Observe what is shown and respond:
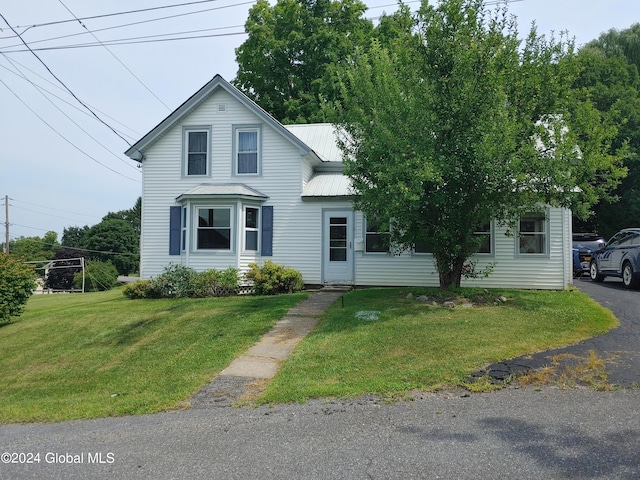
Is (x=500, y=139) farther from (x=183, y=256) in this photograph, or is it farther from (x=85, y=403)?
(x=183, y=256)

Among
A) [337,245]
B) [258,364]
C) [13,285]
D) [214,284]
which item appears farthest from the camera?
[337,245]

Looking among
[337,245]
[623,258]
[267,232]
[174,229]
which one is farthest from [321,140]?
[623,258]

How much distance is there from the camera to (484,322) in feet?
29.6

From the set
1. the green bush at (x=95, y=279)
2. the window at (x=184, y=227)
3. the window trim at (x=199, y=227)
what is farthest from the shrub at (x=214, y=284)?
the green bush at (x=95, y=279)

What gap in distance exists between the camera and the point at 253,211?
53.7 feet

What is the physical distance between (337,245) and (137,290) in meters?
6.69

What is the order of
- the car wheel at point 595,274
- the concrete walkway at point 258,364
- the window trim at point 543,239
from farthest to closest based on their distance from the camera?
the car wheel at point 595,274, the window trim at point 543,239, the concrete walkway at point 258,364

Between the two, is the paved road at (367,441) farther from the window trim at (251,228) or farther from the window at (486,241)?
the window trim at (251,228)

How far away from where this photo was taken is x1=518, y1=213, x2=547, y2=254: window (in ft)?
49.1

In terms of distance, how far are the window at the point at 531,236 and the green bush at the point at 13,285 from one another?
1498 cm

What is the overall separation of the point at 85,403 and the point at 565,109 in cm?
1142

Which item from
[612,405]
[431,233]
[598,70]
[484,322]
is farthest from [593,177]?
[598,70]

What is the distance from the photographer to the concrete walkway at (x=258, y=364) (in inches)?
244

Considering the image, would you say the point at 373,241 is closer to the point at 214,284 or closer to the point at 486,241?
the point at 486,241
